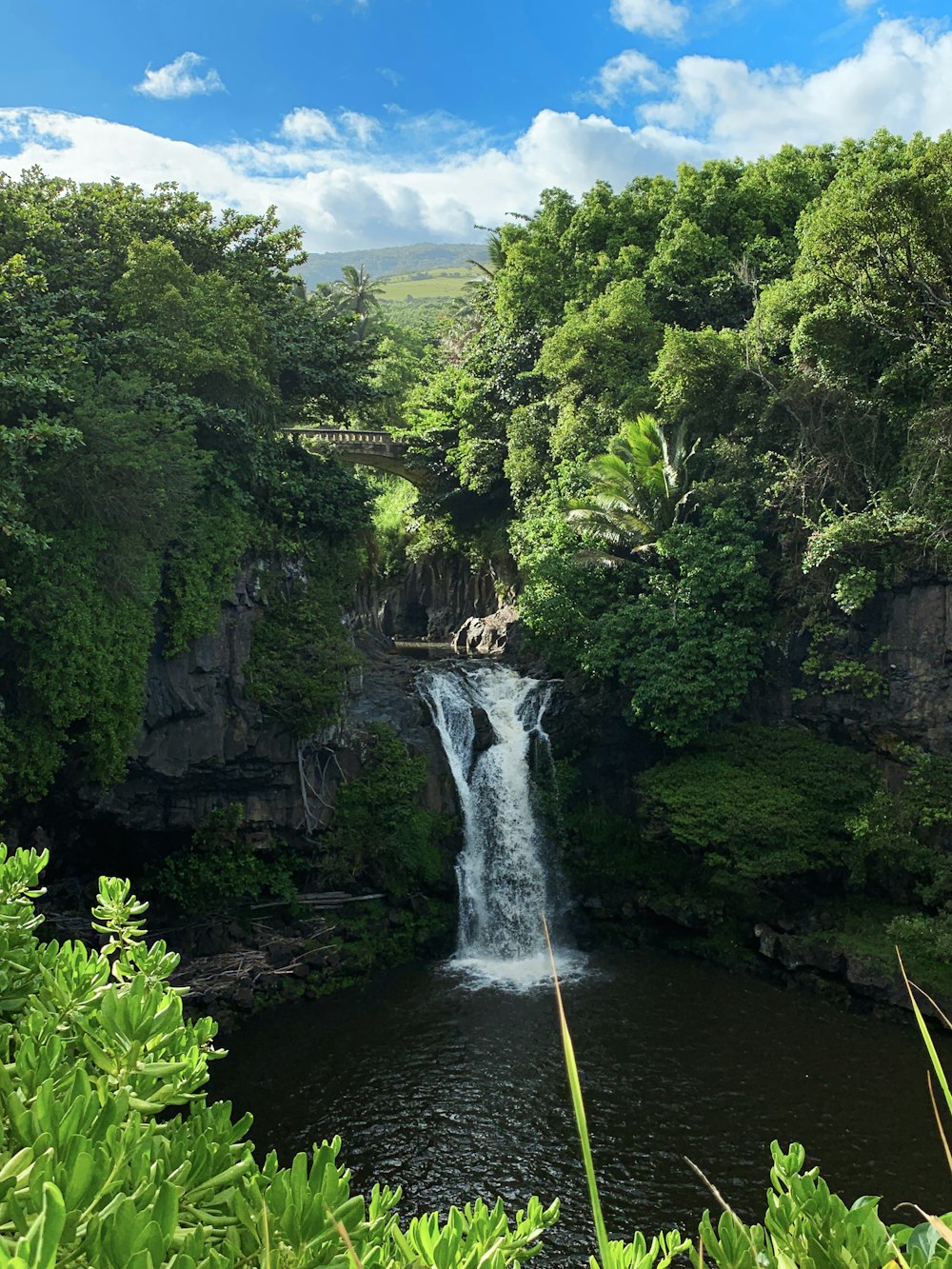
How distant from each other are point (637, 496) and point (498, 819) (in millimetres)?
7513

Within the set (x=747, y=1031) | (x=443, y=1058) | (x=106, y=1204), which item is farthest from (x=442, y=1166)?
(x=106, y=1204)

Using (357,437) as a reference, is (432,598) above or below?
below

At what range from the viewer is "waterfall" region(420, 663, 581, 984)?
17297 mm

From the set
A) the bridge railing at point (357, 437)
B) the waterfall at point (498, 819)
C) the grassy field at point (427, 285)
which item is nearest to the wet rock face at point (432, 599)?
the bridge railing at point (357, 437)

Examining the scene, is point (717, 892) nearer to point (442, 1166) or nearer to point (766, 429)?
point (442, 1166)

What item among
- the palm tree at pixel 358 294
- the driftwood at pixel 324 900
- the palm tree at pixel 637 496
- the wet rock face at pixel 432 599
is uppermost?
the palm tree at pixel 358 294

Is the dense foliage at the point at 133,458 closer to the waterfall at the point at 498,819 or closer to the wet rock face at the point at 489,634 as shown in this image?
the waterfall at the point at 498,819

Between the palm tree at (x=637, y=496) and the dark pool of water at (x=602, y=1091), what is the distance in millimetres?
8792

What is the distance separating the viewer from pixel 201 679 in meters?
15.9

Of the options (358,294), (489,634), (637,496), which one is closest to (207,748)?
(637,496)

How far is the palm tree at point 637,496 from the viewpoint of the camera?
18938 mm

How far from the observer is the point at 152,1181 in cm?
233

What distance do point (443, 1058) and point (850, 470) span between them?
13132mm

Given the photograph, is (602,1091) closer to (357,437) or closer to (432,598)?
(357,437)
